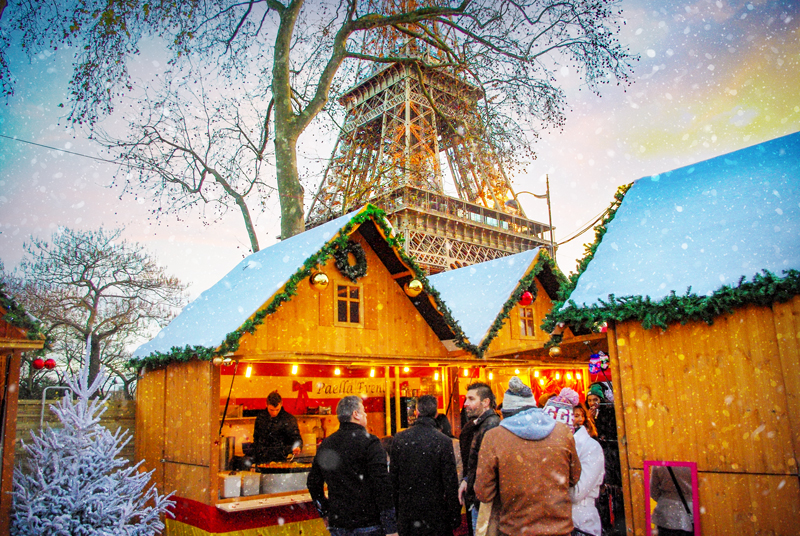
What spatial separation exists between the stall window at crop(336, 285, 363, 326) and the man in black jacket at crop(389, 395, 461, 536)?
407cm

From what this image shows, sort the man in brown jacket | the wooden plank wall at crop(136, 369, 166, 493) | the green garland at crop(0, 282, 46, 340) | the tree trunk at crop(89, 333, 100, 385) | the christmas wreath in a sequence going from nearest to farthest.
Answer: the man in brown jacket → the green garland at crop(0, 282, 46, 340) → the wooden plank wall at crop(136, 369, 166, 493) → the christmas wreath → the tree trunk at crop(89, 333, 100, 385)

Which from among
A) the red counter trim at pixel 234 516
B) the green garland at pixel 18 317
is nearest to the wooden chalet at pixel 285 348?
the red counter trim at pixel 234 516

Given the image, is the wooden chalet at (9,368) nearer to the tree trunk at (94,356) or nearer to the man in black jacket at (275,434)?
the man in black jacket at (275,434)

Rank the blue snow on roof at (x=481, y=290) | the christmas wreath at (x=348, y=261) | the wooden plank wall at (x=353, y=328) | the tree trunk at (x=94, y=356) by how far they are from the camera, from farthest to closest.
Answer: the tree trunk at (x=94, y=356) → the blue snow on roof at (x=481, y=290) → the christmas wreath at (x=348, y=261) → the wooden plank wall at (x=353, y=328)

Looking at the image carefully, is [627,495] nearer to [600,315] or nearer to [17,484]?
[600,315]

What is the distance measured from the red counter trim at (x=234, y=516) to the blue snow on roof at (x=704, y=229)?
4629 millimetres

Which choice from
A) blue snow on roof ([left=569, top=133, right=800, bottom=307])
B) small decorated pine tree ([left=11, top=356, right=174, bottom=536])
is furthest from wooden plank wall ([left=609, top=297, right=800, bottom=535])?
small decorated pine tree ([left=11, top=356, right=174, bottom=536])

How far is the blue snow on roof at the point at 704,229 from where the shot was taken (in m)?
5.53

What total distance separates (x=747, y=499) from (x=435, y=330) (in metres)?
5.54

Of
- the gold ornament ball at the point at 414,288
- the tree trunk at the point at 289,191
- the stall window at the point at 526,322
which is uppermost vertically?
the tree trunk at the point at 289,191

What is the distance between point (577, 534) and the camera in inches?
172

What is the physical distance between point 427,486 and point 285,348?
3883mm

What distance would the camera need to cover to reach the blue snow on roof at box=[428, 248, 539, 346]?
10695 millimetres

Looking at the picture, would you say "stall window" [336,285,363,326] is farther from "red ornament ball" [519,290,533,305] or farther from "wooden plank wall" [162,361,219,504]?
"red ornament ball" [519,290,533,305]
